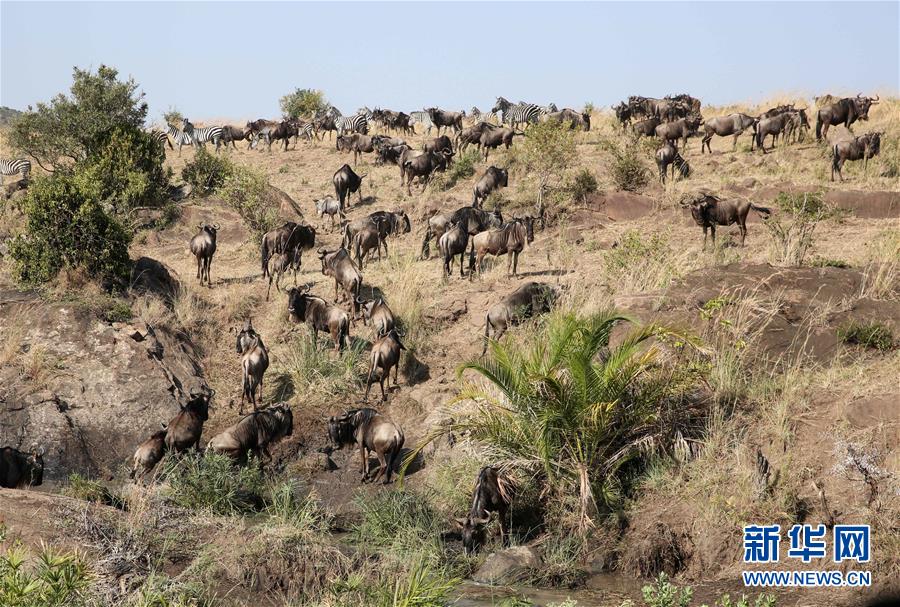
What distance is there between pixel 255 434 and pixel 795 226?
1088 centimetres

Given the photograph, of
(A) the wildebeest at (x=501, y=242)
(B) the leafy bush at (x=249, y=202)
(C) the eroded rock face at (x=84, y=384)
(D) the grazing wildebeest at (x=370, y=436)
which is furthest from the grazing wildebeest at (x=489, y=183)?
(D) the grazing wildebeest at (x=370, y=436)

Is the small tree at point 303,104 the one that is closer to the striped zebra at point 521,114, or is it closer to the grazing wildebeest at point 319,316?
the striped zebra at point 521,114

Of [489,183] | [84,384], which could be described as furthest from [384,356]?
[489,183]

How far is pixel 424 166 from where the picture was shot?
26.9 m

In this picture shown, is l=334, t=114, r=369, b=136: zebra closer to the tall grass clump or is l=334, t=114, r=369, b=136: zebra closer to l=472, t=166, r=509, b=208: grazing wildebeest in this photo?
l=472, t=166, r=509, b=208: grazing wildebeest

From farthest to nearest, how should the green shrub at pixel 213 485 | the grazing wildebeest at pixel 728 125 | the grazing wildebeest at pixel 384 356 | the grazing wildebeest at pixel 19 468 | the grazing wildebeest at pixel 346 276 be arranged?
the grazing wildebeest at pixel 728 125 < the grazing wildebeest at pixel 346 276 < the grazing wildebeest at pixel 384 356 < the grazing wildebeest at pixel 19 468 < the green shrub at pixel 213 485

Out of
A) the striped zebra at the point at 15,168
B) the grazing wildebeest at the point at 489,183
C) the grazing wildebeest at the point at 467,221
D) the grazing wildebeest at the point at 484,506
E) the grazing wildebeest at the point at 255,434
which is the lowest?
the grazing wildebeest at the point at 484,506

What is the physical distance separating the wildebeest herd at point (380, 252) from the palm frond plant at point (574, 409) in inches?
24.5

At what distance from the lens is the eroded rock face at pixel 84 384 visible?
13.6 meters

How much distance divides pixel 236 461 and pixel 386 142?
19761 mm

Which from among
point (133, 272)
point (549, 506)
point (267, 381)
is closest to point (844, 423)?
point (549, 506)

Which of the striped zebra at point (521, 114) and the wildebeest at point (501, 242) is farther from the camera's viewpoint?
the striped zebra at point (521, 114)

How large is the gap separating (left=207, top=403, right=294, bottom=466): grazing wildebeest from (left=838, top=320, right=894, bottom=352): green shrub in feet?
25.5

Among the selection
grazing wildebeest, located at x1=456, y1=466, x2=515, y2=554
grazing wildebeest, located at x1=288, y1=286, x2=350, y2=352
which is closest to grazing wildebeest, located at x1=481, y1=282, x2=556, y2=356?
grazing wildebeest, located at x1=288, y1=286, x2=350, y2=352
